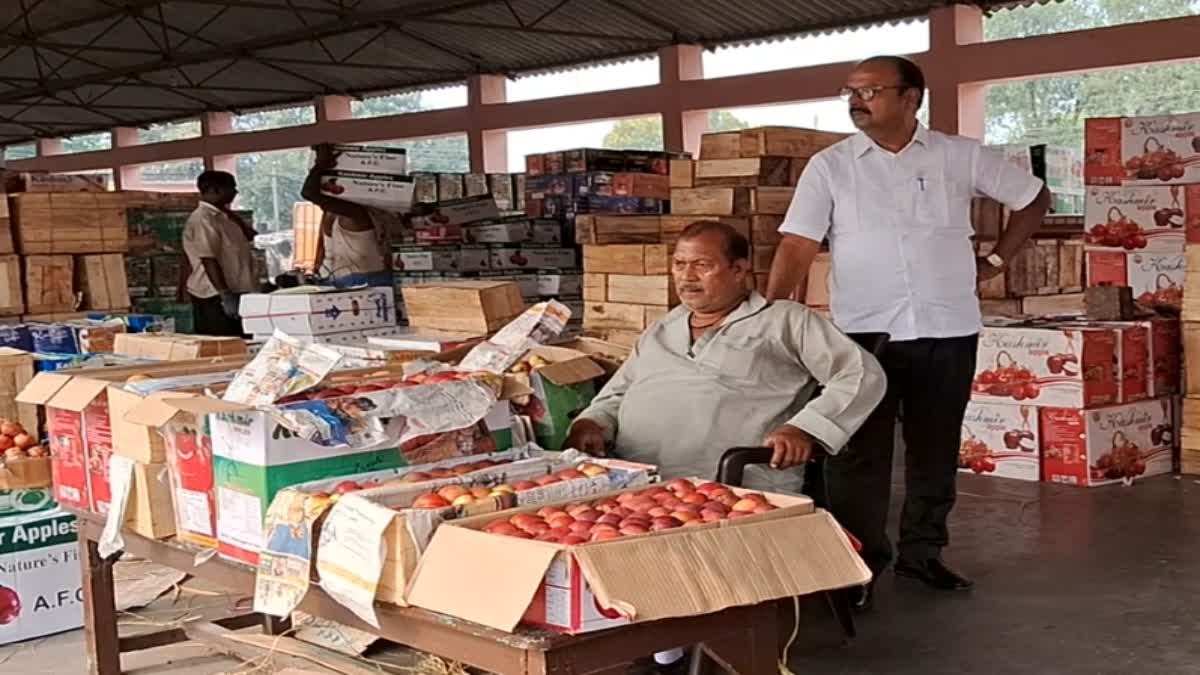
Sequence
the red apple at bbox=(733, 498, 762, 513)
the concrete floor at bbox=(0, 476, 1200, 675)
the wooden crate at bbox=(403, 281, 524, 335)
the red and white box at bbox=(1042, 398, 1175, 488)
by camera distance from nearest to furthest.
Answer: the red apple at bbox=(733, 498, 762, 513) < the concrete floor at bbox=(0, 476, 1200, 675) < the wooden crate at bbox=(403, 281, 524, 335) < the red and white box at bbox=(1042, 398, 1175, 488)

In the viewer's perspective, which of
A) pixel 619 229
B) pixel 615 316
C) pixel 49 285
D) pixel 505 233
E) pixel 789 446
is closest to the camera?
pixel 789 446

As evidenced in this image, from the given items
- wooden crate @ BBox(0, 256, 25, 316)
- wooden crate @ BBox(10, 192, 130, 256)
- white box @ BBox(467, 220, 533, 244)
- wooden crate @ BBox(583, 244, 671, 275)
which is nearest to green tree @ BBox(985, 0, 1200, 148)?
white box @ BBox(467, 220, 533, 244)

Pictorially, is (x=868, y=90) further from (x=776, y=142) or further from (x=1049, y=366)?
(x=1049, y=366)

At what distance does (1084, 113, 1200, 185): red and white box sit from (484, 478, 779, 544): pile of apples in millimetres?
4753

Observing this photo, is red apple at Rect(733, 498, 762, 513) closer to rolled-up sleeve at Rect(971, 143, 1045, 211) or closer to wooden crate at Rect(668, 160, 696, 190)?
rolled-up sleeve at Rect(971, 143, 1045, 211)

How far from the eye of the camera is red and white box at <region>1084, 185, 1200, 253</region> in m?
6.15

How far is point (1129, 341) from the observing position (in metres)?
5.85

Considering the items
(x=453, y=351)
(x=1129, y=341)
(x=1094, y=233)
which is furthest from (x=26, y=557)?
(x=1094, y=233)

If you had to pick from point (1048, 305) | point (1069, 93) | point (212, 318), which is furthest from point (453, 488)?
point (1069, 93)

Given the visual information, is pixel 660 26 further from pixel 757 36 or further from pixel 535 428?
pixel 535 428

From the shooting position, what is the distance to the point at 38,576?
4.02m

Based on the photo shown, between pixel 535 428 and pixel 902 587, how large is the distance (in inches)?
61.7

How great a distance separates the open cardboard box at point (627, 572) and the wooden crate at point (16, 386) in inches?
123

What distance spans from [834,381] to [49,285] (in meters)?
4.32
